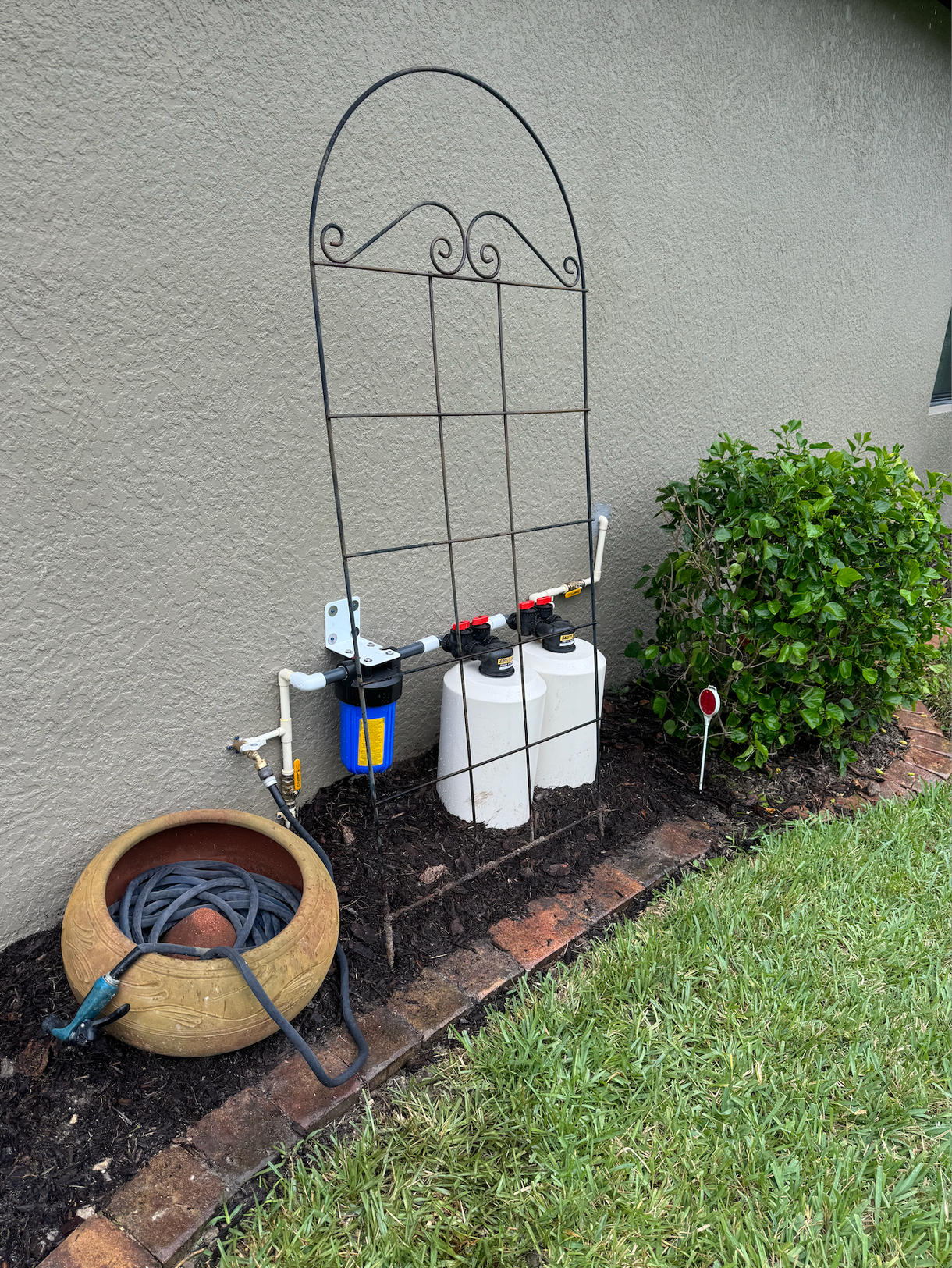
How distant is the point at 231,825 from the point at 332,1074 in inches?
23.3

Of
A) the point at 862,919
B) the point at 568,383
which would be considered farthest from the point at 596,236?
the point at 862,919

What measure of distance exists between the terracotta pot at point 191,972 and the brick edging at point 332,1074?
0.14 m

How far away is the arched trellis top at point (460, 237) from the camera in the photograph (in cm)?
159

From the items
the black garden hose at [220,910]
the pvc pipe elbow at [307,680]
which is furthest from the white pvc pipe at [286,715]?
the black garden hose at [220,910]

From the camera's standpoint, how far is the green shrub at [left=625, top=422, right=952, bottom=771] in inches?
94.4

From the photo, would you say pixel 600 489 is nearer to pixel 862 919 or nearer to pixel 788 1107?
pixel 862 919

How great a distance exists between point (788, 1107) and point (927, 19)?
5153mm

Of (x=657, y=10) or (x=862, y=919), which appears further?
(x=657, y=10)

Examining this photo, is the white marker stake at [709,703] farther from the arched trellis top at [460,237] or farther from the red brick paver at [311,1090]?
the red brick paver at [311,1090]

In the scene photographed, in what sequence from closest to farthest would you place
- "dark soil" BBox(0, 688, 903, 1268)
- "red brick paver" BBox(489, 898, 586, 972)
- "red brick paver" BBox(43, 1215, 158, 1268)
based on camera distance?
"red brick paver" BBox(43, 1215, 158, 1268) < "dark soil" BBox(0, 688, 903, 1268) < "red brick paver" BBox(489, 898, 586, 972)

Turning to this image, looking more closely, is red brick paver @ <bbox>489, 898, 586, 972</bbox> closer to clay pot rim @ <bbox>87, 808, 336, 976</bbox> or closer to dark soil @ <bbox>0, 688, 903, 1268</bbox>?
dark soil @ <bbox>0, 688, 903, 1268</bbox>

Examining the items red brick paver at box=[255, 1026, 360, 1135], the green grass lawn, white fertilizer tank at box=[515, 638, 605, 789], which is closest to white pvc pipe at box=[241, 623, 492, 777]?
white fertilizer tank at box=[515, 638, 605, 789]

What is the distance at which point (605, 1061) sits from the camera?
5.11ft

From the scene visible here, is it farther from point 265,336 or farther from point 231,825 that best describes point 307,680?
point 265,336
